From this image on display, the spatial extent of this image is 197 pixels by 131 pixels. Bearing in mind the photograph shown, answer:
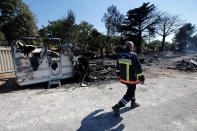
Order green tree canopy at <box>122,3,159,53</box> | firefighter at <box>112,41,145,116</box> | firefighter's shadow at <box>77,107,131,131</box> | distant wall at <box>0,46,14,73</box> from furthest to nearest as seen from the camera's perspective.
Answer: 1. green tree canopy at <box>122,3,159,53</box>
2. distant wall at <box>0,46,14,73</box>
3. firefighter at <box>112,41,145,116</box>
4. firefighter's shadow at <box>77,107,131,131</box>

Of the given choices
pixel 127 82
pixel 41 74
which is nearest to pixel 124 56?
pixel 127 82

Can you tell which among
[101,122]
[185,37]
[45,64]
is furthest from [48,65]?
[185,37]

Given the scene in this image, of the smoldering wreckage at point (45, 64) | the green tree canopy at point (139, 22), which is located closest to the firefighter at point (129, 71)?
the smoldering wreckage at point (45, 64)

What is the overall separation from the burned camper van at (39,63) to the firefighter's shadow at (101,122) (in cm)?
293

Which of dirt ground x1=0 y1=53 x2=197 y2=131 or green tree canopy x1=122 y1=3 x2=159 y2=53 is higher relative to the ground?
green tree canopy x1=122 y1=3 x2=159 y2=53

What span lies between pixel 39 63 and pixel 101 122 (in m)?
3.70

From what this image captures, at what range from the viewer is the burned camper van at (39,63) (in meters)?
3.97

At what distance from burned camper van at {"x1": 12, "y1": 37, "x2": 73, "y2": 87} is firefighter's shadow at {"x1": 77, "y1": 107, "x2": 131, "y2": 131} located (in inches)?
115

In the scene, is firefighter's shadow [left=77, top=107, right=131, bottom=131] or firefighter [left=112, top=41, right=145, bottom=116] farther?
firefighter [left=112, top=41, right=145, bottom=116]

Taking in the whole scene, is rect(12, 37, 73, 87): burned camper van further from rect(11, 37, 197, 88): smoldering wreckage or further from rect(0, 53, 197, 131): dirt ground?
rect(0, 53, 197, 131): dirt ground

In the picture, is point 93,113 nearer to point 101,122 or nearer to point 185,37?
point 101,122

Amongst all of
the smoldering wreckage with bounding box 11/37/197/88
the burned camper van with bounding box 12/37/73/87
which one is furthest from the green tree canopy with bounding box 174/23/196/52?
the burned camper van with bounding box 12/37/73/87

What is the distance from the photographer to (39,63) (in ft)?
13.9

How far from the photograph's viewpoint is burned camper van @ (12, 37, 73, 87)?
156 inches
